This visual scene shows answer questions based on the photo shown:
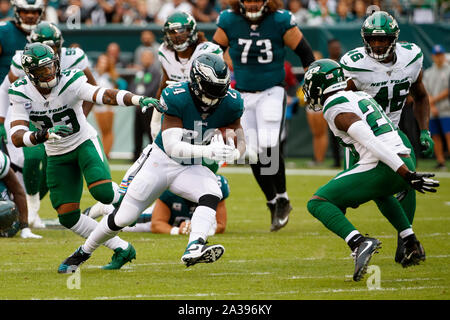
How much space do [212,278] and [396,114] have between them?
6.48ft

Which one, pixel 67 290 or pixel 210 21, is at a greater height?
pixel 67 290

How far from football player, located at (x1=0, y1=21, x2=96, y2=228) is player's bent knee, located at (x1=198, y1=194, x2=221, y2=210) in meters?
2.19

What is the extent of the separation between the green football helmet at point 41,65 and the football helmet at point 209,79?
3.82 ft

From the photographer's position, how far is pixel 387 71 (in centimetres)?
654

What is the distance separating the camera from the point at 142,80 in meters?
14.6

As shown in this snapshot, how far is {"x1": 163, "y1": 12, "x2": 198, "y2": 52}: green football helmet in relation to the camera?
7711 millimetres

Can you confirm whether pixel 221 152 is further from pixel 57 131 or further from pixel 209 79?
pixel 57 131

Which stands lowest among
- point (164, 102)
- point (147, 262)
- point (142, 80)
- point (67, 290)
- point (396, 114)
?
point (142, 80)

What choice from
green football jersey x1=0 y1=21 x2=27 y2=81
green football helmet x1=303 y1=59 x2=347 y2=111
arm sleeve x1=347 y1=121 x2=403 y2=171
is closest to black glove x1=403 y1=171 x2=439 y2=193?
arm sleeve x1=347 y1=121 x2=403 y2=171

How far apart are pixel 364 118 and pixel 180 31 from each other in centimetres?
259

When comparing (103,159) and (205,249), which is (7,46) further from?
(205,249)

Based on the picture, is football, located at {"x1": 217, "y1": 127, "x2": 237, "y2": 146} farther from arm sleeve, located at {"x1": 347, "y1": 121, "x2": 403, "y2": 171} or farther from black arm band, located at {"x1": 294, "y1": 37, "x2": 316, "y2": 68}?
black arm band, located at {"x1": 294, "y1": 37, "x2": 316, "y2": 68}

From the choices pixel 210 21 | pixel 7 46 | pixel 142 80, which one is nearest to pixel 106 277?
pixel 7 46

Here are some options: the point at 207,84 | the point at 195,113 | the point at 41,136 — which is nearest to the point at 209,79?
the point at 207,84
